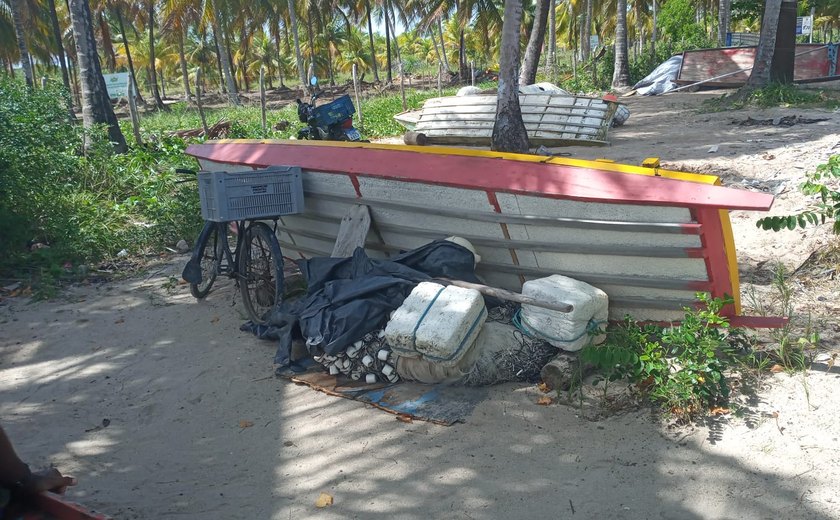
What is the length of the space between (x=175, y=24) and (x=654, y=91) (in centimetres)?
2025

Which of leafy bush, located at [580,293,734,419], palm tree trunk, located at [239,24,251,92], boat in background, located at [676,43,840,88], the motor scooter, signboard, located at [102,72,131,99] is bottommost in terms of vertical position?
leafy bush, located at [580,293,734,419]

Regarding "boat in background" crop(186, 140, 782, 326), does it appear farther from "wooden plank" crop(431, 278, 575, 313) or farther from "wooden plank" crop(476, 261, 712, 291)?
"wooden plank" crop(431, 278, 575, 313)

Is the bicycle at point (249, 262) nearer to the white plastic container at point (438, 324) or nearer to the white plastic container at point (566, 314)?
the white plastic container at point (438, 324)

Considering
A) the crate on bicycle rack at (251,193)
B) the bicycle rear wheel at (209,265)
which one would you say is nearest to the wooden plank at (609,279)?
the crate on bicycle rack at (251,193)

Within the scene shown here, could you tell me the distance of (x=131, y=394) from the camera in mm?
4422

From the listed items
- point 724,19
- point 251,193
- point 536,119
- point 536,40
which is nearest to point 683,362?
point 251,193

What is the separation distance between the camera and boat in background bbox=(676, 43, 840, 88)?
16359 mm

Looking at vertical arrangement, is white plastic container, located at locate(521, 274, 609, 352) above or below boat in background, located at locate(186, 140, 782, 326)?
below

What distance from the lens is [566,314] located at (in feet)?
12.7

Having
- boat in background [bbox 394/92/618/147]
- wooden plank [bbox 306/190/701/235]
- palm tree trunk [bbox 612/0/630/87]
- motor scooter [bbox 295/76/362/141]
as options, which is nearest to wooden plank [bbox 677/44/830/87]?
palm tree trunk [bbox 612/0/630/87]

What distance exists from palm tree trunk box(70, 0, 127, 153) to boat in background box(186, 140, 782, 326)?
7024mm

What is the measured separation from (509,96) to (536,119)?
2353mm

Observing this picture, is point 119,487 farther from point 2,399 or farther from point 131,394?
point 2,399

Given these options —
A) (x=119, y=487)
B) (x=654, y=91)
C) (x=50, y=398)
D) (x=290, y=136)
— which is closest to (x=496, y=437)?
(x=119, y=487)
